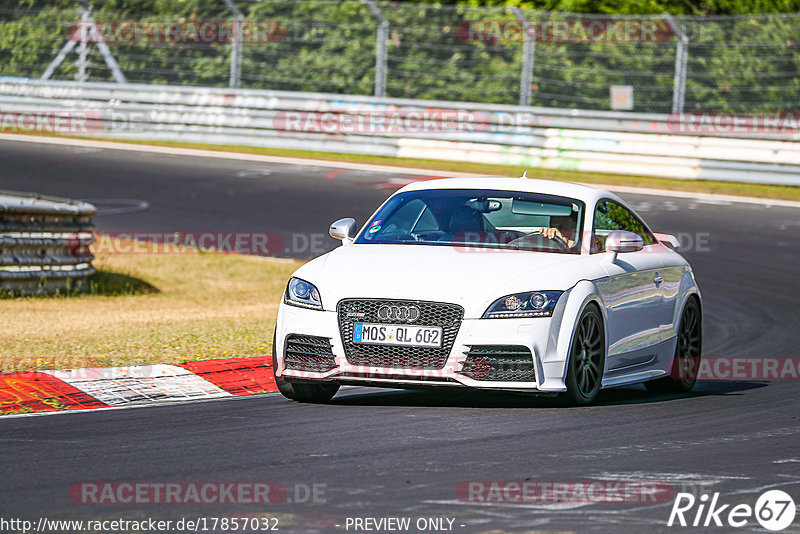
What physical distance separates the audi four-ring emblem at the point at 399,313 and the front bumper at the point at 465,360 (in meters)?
0.28

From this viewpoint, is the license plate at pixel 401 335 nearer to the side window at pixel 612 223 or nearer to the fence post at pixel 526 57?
the side window at pixel 612 223

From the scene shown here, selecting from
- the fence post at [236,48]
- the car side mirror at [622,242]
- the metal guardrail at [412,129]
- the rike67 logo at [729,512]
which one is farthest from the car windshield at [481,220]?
the fence post at [236,48]

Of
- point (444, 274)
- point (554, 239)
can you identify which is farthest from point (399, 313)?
point (554, 239)

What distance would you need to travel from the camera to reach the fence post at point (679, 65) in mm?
24875

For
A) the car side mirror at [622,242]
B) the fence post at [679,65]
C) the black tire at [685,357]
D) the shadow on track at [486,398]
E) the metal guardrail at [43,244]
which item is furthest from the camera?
the fence post at [679,65]

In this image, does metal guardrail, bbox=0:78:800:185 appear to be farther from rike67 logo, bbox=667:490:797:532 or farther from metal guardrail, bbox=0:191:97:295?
rike67 logo, bbox=667:490:797:532

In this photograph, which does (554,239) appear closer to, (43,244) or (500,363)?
(500,363)

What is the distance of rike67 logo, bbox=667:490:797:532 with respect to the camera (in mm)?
5684

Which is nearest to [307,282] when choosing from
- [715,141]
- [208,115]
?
[715,141]

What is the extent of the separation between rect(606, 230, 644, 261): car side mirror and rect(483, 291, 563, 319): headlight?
1.01 metres

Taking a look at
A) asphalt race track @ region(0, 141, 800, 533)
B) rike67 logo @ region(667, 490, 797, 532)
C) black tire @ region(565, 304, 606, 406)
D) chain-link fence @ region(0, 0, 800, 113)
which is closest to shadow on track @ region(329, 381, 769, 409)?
asphalt race track @ region(0, 141, 800, 533)

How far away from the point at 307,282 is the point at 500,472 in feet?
8.20

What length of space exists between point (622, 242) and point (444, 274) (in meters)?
1.39

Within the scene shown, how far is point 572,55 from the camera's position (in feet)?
83.9
